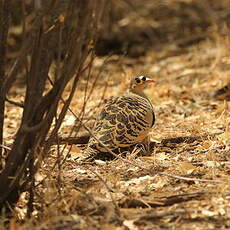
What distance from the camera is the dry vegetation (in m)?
3.70

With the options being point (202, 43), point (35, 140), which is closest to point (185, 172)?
→ point (35, 140)

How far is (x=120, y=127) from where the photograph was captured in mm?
5359

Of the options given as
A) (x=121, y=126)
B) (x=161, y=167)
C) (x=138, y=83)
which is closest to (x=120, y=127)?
(x=121, y=126)

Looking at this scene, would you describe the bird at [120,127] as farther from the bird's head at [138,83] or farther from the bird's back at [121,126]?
the bird's head at [138,83]

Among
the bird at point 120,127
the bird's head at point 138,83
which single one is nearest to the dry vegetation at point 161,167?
the bird at point 120,127

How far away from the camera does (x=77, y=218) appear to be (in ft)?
12.0

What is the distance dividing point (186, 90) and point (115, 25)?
141 inches

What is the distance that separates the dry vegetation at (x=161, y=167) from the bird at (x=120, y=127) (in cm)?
18

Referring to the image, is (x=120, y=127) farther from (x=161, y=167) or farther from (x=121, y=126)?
(x=161, y=167)

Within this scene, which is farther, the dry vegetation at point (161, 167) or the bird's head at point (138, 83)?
the bird's head at point (138, 83)

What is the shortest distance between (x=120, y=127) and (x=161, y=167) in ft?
2.61

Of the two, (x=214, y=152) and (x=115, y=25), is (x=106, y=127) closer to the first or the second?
(x=214, y=152)

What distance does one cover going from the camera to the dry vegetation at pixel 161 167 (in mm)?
3695

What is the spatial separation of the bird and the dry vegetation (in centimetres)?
18
